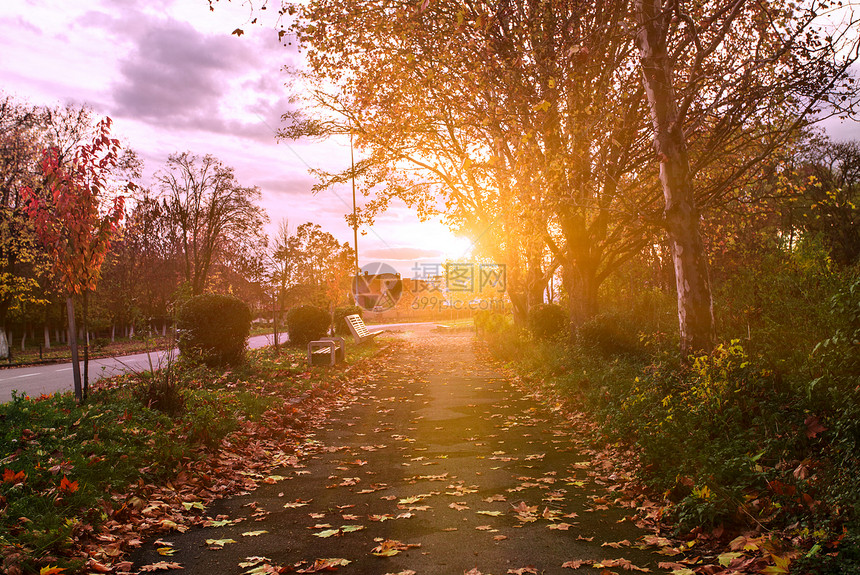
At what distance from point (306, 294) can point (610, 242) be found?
744 inches

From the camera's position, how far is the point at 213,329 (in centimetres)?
1378

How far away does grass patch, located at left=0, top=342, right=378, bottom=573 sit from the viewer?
13.3 ft

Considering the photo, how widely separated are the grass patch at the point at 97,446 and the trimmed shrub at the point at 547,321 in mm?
10691

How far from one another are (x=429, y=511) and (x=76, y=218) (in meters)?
7.88

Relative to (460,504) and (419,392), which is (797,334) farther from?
(419,392)

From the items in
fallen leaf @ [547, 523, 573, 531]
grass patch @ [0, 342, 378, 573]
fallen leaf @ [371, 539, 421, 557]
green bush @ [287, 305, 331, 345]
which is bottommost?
fallen leaf @ [547, 523, 573, 531]

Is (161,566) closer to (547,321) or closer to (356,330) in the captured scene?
(547,321)

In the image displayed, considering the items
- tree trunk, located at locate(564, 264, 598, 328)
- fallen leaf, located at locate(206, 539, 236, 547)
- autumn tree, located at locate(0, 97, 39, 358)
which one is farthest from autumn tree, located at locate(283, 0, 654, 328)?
autumn tree, located at locate(0, 97, 39, 358)

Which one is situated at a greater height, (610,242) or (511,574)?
(610,242)

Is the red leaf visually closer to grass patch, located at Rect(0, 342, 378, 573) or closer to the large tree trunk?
grass patch, located at Rect(0, 342, 378, 573)

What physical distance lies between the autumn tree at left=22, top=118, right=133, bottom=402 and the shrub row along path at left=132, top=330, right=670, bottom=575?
5065mm

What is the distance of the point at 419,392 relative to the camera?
11906 millimetres

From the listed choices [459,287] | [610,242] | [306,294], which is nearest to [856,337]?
[610,242]

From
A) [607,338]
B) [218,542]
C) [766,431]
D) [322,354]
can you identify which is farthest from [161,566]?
[322,354]
